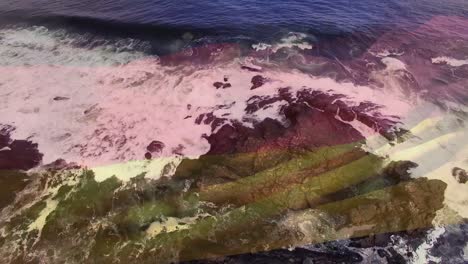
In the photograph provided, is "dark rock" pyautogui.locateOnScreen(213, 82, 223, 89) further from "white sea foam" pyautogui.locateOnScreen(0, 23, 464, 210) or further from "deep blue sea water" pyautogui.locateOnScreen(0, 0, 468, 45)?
"deep blue sea water" pyautogui.locateOnScreen(0, 0, 468, 45)

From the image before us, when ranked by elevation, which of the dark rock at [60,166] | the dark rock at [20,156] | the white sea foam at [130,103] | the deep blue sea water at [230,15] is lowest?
the dark rock at [60,166]

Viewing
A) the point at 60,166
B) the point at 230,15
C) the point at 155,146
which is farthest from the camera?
the point at 230,15

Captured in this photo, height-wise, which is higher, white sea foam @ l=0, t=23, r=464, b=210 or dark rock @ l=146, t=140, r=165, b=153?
white sea foam @ l=0, t=23, r=464, b=210

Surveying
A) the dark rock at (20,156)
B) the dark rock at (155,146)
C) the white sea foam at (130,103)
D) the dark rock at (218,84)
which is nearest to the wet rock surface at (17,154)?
the dark rock at (20,156)

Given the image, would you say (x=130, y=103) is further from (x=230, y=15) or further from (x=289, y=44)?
(x=230, y=15)

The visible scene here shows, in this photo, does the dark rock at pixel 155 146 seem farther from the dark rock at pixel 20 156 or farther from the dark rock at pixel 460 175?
the dark rock at pixel 460 175

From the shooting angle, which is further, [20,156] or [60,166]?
[20,156]

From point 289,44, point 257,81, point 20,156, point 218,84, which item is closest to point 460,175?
point 257,81

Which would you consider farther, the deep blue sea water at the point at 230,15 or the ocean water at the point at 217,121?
the deep blue sea water at the point at 230,15

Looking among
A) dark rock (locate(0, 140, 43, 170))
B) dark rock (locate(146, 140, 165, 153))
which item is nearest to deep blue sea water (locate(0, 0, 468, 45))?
dark rock (locate(146, 140, 165, 153))
